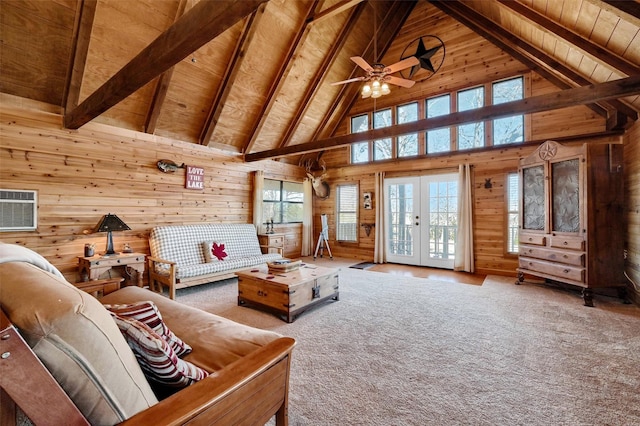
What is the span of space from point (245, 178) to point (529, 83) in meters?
5.69

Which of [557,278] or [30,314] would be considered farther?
[557,278]

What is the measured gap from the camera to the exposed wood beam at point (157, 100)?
416cm

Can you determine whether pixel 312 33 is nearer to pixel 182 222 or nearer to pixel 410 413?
pixel 182 222

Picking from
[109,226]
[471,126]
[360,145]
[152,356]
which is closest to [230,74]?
[109,226]

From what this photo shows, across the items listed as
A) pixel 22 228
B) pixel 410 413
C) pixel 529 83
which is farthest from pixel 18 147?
pixel 529 83

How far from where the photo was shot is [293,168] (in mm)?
7516

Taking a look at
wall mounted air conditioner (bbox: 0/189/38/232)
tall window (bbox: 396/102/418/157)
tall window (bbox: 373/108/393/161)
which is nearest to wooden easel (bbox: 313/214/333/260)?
tall window (bbox: 373/108/393/161)

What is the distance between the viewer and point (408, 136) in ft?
21.3

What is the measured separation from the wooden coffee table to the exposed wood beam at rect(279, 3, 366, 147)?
3808 millimetres

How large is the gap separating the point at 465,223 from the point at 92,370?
5904 millimetres

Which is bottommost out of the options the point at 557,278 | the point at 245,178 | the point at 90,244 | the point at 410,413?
the point at 410,413

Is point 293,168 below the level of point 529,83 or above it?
below

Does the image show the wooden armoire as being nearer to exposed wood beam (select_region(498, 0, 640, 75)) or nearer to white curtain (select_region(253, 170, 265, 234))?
exposed wood beam (select_region(498, 0, 640, 75))

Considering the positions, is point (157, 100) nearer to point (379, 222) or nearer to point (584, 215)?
point (379, 222)
